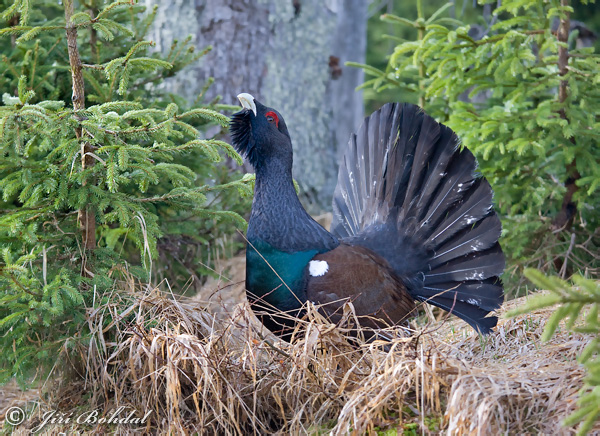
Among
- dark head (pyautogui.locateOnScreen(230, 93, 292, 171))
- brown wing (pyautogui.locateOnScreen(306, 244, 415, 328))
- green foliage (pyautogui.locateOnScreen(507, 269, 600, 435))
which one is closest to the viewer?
green foliage (pyautogui.locateOnScreen(507, 269, 600, 435))

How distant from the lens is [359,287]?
3.45m

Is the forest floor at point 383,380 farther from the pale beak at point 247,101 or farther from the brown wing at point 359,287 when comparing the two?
the pale beak at point 247,101

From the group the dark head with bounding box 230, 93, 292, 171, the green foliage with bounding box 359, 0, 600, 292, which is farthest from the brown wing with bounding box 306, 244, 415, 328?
the green foliage with bounding box 359, 0, 600, 292

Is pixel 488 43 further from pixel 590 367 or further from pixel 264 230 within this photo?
pixel 590 367

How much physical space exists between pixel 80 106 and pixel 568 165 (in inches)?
133

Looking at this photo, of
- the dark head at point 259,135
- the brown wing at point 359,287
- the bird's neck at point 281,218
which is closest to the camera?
the brown wing at point 359,287

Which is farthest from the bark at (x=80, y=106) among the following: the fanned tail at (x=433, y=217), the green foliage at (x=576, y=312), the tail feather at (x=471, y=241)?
the green foliage at (x=576, y=312)

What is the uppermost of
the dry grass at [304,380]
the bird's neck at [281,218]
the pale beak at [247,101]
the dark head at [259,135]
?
the pale beak at [247,101]

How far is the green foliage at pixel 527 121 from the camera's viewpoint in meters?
4.16

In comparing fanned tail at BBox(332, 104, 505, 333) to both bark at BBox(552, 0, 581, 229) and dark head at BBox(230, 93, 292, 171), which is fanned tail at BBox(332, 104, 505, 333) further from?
bark at BBox(552, 0, 581, 229)

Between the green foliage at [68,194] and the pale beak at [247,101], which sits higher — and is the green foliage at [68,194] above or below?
below

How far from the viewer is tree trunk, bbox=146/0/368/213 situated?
589 centimetres

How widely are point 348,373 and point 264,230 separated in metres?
1.12

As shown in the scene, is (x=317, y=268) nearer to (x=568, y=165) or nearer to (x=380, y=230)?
(x=380, y=230)
